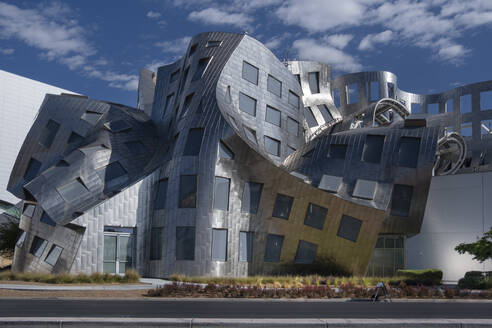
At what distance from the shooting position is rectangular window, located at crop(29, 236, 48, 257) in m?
33.0

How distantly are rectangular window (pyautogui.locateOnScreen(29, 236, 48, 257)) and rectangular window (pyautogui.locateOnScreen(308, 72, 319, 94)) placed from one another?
93.8 ft

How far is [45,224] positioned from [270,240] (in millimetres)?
13836

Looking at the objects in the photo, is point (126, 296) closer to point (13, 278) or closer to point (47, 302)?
point (47, 302)

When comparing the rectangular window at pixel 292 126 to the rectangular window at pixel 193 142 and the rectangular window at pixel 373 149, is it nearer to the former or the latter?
the rectangular window at pixel 373 149

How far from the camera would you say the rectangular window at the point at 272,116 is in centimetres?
4106

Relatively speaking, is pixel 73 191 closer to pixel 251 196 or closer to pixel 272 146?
pixel 251 196

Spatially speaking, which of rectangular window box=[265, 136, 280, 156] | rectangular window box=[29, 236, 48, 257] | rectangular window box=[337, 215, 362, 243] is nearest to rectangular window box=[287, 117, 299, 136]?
rectangular window box=[265, 136, 280, 156]

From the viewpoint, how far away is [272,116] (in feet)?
136

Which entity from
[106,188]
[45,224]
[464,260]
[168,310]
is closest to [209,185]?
[106,188]

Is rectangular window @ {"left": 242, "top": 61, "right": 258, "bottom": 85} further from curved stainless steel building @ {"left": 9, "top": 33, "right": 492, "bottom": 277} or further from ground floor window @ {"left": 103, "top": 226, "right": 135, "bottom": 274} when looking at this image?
ground floor window @ {"left": 103, "top": 226, "right": 135, "bottom": 274}

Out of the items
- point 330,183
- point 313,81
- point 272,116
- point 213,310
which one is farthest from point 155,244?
point 313,81

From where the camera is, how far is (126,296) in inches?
846

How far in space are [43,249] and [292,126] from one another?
21.0 metres

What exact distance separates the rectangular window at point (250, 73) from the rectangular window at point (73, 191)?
13589 millimetres
